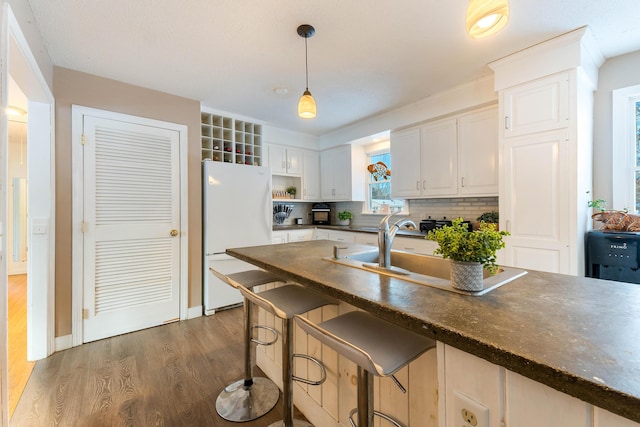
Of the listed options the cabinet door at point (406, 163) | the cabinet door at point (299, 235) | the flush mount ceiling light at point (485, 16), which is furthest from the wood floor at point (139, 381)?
the cabinet door at point (406, 163)

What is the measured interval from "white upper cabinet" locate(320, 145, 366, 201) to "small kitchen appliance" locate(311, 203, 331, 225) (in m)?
0.17

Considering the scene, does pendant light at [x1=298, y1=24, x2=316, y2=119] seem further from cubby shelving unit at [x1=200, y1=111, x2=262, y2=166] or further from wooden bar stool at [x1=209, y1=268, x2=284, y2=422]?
cubby shelving unit at [x1=200, y1=111, x2=262, y2=166]

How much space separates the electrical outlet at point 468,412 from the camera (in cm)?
66

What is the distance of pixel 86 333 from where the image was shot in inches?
97.4

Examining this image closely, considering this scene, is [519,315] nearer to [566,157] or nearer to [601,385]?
[601,385]

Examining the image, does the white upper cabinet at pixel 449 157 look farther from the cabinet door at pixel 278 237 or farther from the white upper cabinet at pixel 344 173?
the cabinet door at pixel 278 237

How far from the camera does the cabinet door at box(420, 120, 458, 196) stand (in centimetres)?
304

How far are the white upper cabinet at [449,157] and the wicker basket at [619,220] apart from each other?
77 centimetres

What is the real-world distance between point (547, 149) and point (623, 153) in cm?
77

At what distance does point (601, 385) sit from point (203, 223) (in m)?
3.23

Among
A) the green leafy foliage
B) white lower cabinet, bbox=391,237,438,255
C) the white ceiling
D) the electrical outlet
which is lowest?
the electrical outlet

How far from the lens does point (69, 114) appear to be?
2406mm

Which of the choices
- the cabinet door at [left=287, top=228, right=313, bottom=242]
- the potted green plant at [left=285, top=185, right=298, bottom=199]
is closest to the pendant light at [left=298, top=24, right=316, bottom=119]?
the cabinet door at [left=287, top=228, right=313, bottom=242]

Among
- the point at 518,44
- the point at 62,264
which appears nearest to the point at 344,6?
the point at 518,44
